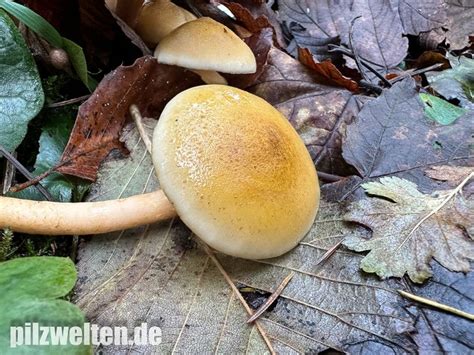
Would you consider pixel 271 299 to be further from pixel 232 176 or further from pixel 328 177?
pixel 328 177

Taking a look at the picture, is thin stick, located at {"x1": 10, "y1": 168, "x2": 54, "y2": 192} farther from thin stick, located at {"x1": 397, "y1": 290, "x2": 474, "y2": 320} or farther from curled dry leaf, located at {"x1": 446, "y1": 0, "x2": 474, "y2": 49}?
curled dry leaf, located at {"x1": 446, "y1": 0, "x2": 474, "y2": 49}

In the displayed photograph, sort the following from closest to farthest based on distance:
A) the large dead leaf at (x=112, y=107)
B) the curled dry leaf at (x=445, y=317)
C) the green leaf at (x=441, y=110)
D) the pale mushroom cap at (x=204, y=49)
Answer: the curled dry leaf at (x=445, y=317)
the large dead leaf at (x=112, y=107)
the pale mushroom cap at (x=204, y=49)
the green leaf at (x=441, y=110)

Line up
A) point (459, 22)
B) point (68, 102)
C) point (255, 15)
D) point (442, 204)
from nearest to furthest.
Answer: point (442, 204) < point (68, 102) < point (255, 15) < point (459, 22)

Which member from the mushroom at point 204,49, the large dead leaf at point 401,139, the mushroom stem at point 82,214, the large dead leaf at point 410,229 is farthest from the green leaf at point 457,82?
the mushroom stem at point 82,214

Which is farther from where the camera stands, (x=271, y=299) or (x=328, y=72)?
(x=328, y=72)

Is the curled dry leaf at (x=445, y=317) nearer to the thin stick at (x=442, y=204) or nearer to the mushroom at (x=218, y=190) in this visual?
the thin stick at (x=442, y=204)

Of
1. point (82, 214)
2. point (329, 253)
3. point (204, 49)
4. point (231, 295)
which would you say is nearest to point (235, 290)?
point (231, 295)
